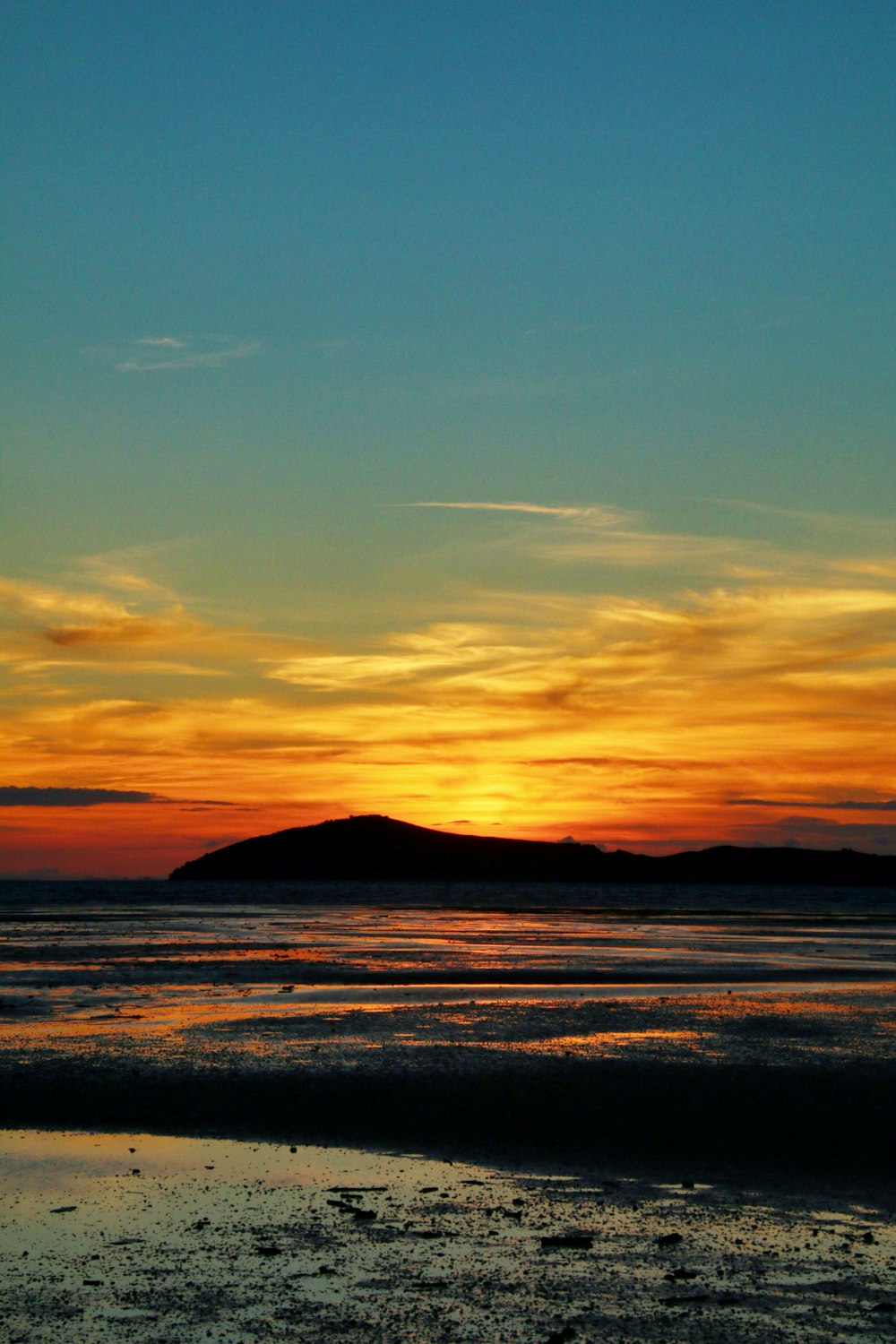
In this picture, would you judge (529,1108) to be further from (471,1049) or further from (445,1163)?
(471,1049)

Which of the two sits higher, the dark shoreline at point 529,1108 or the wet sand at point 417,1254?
the wet sand at point 417,1254

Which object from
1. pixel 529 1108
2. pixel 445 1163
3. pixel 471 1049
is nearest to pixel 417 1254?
pixel 445 1163

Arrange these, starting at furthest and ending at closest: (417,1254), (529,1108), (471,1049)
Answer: (471,1049) → (529,1108) → (417,1254)

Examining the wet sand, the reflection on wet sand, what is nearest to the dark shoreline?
the reflection on wet sand

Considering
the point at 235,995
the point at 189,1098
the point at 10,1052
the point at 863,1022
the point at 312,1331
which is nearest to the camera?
the point at 312,1331

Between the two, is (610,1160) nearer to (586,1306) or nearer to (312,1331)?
(586,1306)

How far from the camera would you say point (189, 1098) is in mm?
16578

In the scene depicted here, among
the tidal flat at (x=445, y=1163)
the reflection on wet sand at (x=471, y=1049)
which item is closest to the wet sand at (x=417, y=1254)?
the tidal flat at (x=445, y=1163)

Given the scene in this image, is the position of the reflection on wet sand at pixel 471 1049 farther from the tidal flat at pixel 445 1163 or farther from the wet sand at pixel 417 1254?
Answer: the wet sand at pixel 417 1254

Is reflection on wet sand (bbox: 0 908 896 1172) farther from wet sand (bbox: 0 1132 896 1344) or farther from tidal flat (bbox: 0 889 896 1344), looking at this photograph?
wet sand (bbox: 0 1132 896 1344)

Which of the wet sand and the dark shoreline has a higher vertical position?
the wet sand

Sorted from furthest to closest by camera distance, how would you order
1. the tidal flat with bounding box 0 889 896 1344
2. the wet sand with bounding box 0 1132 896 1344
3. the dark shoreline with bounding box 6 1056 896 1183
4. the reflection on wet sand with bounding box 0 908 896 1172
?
the reflection on wet sand with bounding box 0 908 896 1172
the dark shoreline with bounding box 6 1056 896 1183
the tidal flat with bounding box 0 889 896 1344
the wet sand with bounding box 0 1132 896 1344

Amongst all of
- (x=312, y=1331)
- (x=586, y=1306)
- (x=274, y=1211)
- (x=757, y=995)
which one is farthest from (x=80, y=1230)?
(x=757, y=995)

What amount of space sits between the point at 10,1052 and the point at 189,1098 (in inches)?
204
